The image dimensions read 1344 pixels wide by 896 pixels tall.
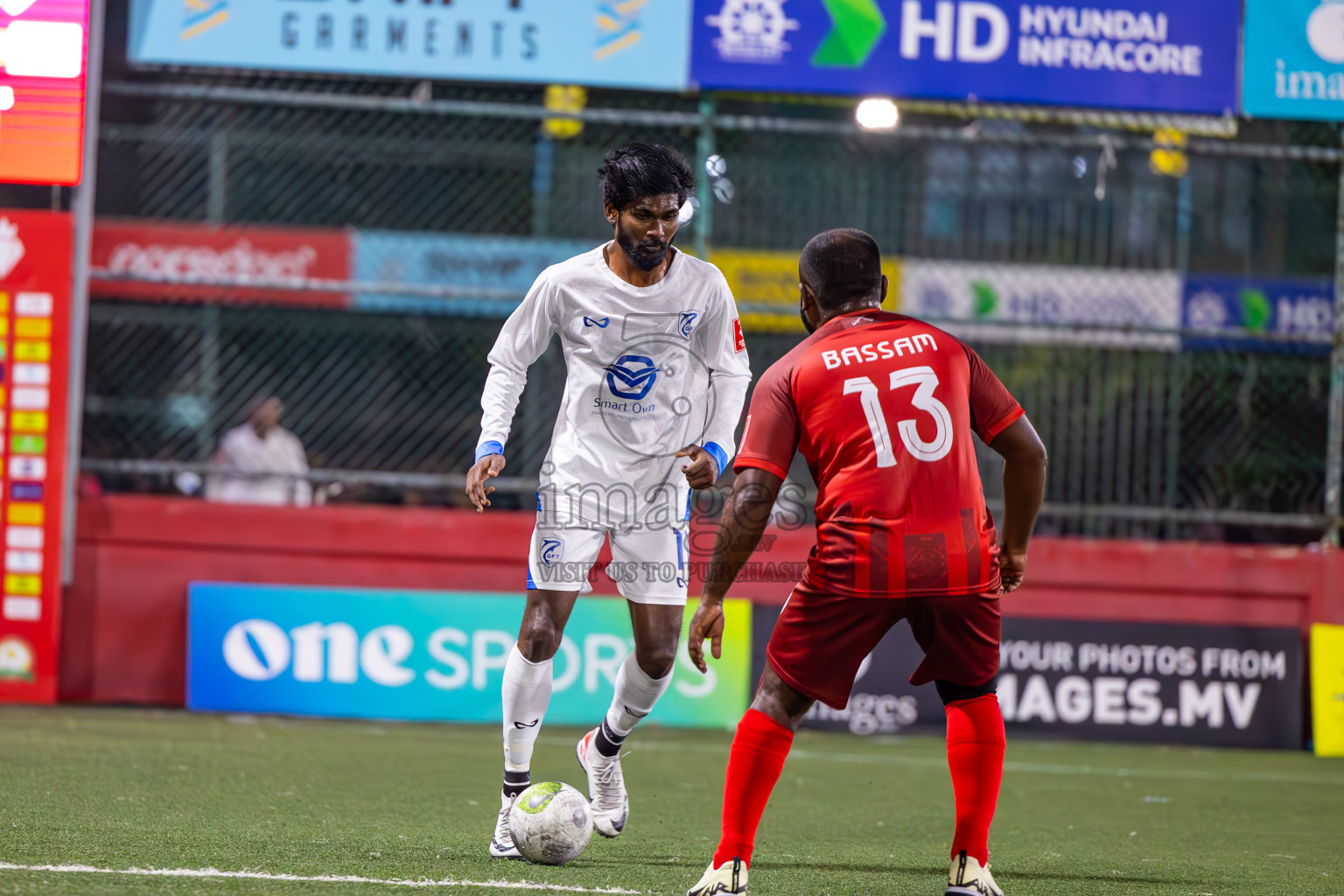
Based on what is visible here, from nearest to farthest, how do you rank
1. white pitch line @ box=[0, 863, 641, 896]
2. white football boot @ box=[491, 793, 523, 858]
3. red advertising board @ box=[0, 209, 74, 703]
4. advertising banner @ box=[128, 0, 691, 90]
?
white pitch line @ box=[0, 863, 641, 896] → white football boot @ box=[491, 793, 523, 858] → red advertising board @ box=[0, 209, 74, 703] → advertising banner @ box=[128, 0, 691, 90]

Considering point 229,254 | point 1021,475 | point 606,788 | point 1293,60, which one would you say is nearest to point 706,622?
point 1021,475

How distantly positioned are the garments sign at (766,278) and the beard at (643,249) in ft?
19.5

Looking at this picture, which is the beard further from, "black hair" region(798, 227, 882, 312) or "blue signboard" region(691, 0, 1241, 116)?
"blue signboard" region(691, 0, 1241, 116)

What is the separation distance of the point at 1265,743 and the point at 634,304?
5.99 m

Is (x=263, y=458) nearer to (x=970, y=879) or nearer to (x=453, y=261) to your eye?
(x=453, y=261)

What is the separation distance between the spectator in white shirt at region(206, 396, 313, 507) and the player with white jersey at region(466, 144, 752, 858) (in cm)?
537

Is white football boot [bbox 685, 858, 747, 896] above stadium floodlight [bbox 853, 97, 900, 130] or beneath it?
beneath

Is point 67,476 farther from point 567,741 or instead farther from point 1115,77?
point 1115,77

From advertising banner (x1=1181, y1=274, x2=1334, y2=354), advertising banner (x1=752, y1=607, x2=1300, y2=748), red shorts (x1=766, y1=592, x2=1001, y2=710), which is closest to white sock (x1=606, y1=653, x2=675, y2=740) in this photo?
red shorts (x1=766, y1=592, x2=1001, y2=710)

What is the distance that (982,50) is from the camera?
904 centimetres

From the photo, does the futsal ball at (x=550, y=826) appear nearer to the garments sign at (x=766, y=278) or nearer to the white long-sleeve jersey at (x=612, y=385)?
the white long-sleeve jersey at (x=612, y=385)

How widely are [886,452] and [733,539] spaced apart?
0.44 meters

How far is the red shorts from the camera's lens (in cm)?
373

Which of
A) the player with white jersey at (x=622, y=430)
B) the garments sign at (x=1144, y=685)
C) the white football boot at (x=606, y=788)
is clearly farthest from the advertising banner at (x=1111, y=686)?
the player with white jersey at (x=622, y=430)
